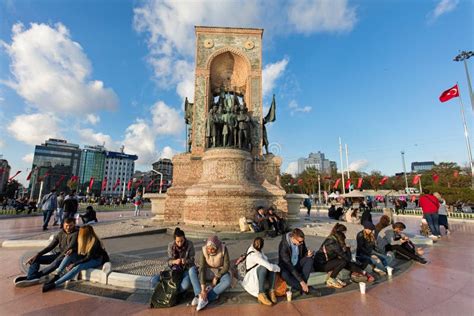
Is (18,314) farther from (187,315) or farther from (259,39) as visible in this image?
(259,39)

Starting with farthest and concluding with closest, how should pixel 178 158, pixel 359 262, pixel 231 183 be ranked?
pixel 178 158, pixel 231 183, pixel 359 262

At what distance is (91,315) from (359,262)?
486 cm

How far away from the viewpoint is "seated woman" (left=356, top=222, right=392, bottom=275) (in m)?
4.98

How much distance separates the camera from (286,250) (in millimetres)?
4078

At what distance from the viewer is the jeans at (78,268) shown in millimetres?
4161

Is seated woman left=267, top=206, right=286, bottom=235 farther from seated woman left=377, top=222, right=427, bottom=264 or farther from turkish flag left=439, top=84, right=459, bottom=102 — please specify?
turkish flag left=439, top=84, right=459, bottom=102

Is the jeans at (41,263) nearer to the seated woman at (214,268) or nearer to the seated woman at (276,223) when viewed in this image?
the seated woman at (214,268)

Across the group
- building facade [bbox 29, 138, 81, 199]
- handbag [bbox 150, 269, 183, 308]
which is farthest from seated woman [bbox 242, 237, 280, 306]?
building facade [bbox 29, 138, 81, 199]

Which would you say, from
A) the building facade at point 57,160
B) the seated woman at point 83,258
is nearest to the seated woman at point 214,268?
the seated woman at point 83,258

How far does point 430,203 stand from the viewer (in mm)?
9320

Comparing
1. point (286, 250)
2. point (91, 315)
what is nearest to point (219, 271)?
point (286, 250)

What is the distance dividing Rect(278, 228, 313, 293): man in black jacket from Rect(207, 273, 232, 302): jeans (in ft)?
3.07

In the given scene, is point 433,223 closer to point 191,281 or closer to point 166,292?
point 191,281

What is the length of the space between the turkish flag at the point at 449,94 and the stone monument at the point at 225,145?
12.3 metres
